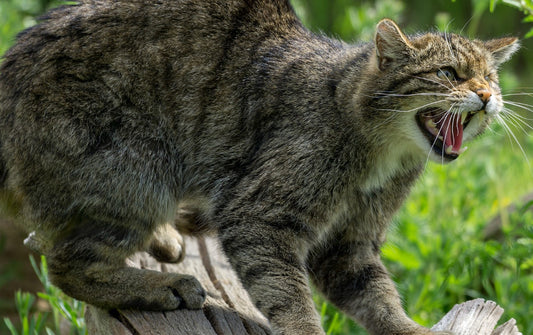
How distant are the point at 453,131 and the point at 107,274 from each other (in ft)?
5.81

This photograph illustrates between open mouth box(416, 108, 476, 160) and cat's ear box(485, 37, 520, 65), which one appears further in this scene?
cat's ear box(485, 37, 520, 65)

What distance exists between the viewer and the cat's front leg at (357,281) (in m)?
3.70

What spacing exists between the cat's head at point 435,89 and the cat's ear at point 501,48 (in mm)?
87

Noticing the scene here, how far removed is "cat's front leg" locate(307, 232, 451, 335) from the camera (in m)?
3.70

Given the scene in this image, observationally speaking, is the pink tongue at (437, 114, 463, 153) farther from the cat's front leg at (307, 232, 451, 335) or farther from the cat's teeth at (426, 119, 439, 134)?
the cat's front leg at (307, 232, 451, 335)

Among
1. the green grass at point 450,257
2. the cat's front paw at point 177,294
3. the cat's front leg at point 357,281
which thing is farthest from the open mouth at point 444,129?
the cat's front paw at point 177,294

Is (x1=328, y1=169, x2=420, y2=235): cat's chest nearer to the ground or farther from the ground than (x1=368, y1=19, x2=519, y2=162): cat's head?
nearer to the ground

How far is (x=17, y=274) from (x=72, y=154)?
3.09m

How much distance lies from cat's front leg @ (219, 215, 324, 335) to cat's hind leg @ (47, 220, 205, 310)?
29cm

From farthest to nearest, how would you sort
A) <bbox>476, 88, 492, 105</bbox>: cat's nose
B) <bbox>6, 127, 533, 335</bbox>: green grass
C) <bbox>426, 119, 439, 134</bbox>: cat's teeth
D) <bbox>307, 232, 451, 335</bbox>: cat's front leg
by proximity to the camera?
<bbox>6, 127, 533, 335</bbox>: green grass → <bbox>307, 232, 451, 335</bbox>: cat's front leg → <bbox>426, 119, 439, 134</bbox>: cat's teeth → <bbox>476, 88, 492, 105</bbox>: cat's nose

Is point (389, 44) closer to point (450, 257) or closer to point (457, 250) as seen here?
point (450, 257)

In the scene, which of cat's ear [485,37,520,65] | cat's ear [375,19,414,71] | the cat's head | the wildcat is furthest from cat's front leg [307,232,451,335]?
cat's ear [485,37,520,65]

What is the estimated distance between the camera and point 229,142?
3.88 m

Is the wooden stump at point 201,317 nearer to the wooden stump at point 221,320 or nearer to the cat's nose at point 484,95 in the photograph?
the wooden stump at point 221,320
